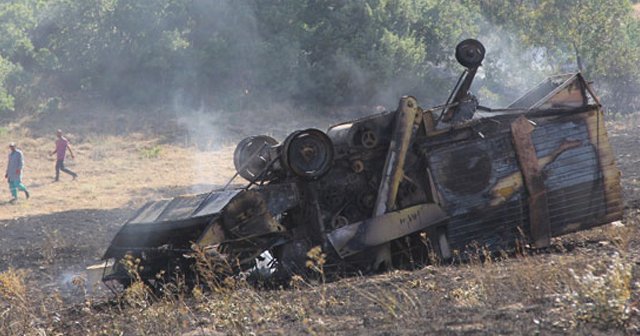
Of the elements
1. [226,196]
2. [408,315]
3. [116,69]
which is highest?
[116,69]

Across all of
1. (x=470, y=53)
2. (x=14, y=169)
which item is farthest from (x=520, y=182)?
(x=14, y=169)

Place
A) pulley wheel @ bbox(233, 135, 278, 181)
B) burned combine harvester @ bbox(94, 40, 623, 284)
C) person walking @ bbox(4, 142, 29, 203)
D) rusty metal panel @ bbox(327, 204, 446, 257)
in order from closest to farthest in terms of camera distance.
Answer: burned combine harvester @ bbox(94, 40, 623, 284)
rusty metal panel @ bbox(327, 204, 446, 257)
pulley wheel @ bbox(233, 135, 278, 181)
person walking @ bbox(4, 142, 29, 203)

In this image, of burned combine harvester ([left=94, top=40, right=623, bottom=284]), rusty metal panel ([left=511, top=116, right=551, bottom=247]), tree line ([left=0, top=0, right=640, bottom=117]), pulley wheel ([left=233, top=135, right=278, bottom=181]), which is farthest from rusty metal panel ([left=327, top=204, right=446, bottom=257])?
tree line ([left=0, top=0, right=640, bottom=117])

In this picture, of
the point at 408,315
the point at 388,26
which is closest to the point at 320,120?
the point at 388,26

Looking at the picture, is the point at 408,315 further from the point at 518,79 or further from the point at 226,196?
the point at 518,79

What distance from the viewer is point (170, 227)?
10.1 m

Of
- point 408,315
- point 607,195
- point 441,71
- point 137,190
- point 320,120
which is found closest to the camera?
point 408,315

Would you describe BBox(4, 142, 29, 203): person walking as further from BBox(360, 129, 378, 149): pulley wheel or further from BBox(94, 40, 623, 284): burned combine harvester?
BBox(360, 129, 378, 149): pulley wheel

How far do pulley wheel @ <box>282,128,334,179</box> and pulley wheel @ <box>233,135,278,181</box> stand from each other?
0.90 metres

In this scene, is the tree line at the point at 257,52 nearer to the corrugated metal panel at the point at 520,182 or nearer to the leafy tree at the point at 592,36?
the leafy tree at the point at 592,36

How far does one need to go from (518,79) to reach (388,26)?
5785 millimetres

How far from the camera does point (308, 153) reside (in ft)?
34.0

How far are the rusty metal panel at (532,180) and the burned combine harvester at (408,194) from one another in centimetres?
1

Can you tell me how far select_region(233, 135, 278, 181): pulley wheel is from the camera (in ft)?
37.9
